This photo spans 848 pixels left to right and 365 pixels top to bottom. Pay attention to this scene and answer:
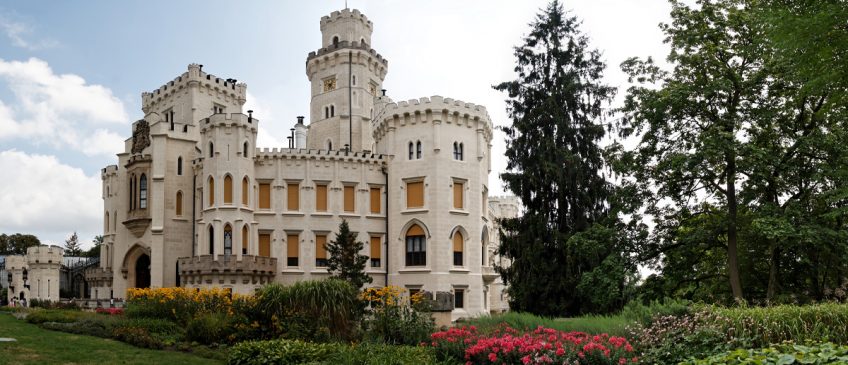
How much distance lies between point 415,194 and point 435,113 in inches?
188

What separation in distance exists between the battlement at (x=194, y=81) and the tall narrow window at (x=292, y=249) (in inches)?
531

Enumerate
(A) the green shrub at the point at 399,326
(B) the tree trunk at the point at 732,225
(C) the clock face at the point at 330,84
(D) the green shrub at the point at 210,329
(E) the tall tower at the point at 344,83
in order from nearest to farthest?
(A) the green shrub at the point at 399,326 → (D) the green shrub at the point at 210,329 → (B) the tree trunk at the point at 732,225 → (E) the tall tower at the point at 344,83 → (C) the clock face at the point at 330,84

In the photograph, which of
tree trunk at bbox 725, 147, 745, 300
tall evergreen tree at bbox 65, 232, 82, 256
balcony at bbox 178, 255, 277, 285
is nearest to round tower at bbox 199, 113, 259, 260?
balcony at bbox 178, 255, 277, 285

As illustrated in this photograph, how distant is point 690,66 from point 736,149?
4.77 m

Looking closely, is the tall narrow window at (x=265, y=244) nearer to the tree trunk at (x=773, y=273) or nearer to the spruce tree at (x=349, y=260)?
the spruce tree at (x=349, y=260)

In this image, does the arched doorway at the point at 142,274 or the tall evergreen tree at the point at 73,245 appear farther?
the tall evergreen tree at the point at 73,245

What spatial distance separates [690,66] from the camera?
2719 centimetres

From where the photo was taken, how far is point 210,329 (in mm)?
18797

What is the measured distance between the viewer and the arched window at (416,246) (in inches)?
1471

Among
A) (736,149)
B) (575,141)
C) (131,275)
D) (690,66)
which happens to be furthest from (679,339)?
(131,275)

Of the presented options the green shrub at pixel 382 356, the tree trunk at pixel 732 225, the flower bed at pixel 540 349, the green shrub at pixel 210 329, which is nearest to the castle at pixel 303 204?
the tree trunk at pixel 732 225

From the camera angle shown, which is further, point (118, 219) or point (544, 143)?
point (118, 219)

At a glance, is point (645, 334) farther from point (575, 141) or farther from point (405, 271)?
point (405, 271)

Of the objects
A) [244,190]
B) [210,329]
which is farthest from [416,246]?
[210,329]
